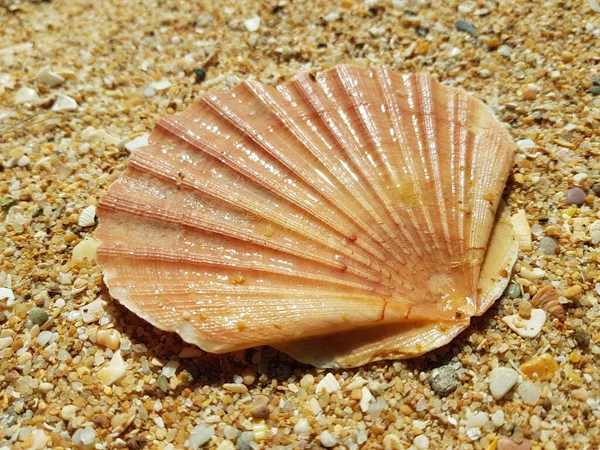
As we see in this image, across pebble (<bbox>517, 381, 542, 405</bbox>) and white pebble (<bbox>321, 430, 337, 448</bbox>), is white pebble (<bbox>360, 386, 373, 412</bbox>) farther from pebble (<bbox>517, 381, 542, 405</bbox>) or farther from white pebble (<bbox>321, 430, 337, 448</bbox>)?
pebble (<bbox>517, 381, 542, 405</bbox>)

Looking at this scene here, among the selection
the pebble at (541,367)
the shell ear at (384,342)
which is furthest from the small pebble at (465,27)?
the pebble at (541,367)

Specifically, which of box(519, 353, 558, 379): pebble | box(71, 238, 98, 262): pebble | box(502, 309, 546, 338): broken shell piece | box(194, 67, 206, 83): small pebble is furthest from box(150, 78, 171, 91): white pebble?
box(519, 353, 558, 379): pebble

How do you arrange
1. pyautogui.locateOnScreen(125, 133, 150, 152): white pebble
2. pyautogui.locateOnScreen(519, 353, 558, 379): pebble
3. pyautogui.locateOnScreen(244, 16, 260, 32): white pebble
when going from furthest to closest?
1. pyautogui.locateOnScreen(244, 16, 260, 32): white pebble
2. pyautogui.locateOnScreen(125, 133, 150, 152): white pebble
3. pyautogui.locateOnScreen(519, 353, 558, 379): pebble

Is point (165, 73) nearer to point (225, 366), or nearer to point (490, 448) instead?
point (225, 366)

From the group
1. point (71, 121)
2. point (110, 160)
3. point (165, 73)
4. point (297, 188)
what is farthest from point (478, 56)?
point (71, 121)

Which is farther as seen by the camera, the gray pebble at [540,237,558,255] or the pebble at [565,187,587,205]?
the pebble at [565,187,587,205]
